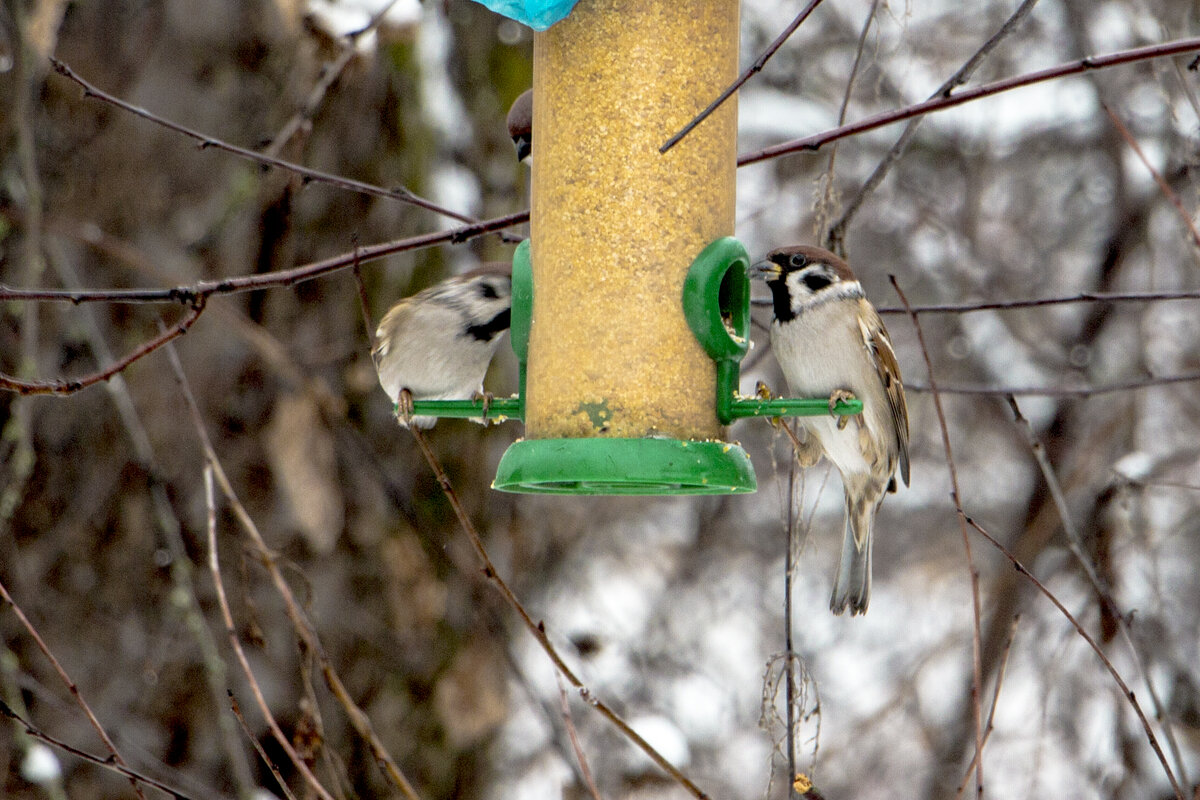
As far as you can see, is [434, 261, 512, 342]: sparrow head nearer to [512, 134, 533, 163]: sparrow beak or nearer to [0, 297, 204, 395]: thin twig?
[512, 134, 533, 163]: sparrow beak

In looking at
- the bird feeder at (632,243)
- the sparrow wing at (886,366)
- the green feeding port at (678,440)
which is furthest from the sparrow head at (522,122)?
the sparrow wing at (886,366)

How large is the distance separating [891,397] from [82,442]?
2.89 m

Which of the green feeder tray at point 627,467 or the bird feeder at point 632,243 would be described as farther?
the bird feeder at point 632,243

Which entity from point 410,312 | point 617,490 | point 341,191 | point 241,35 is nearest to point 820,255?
point 617,490

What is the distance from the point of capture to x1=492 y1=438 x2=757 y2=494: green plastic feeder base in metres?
2.93

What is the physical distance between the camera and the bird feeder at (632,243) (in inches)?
124

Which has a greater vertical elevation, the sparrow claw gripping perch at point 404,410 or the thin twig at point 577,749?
the sparrow claw gripping perch at point 404,410

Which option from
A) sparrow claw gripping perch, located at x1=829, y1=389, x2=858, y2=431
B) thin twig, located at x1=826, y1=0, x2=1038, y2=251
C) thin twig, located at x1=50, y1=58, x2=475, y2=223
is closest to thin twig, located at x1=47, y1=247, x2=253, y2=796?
thin twig, located at x1=50, y1=58, x2=475, y2=223

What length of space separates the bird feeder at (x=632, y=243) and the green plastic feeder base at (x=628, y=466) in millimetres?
34

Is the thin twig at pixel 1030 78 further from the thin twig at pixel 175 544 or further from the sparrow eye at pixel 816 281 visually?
the thin twig at pixel 175 544

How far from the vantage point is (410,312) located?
13.6 feet

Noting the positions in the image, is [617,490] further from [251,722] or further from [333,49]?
[251,722]

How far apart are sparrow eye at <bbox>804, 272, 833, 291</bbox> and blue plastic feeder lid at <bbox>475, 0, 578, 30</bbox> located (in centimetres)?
100

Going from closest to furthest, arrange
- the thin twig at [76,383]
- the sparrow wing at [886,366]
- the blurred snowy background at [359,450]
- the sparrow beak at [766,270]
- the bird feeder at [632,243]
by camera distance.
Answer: the thin twig at [76,383] < the bird feeder at [632,243] < the sparrow beak at [766,270] < the sparrow wing at [886,366] < the blurred snowy background at [359,450]
